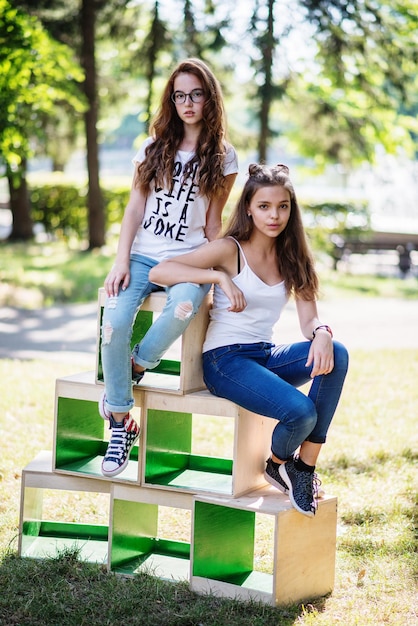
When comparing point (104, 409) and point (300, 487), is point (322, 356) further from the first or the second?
point (104, 409)

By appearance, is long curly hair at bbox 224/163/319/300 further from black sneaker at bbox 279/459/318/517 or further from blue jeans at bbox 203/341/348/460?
black sneaker at bbox 279/459/318/517

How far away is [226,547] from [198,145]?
5.89 feet

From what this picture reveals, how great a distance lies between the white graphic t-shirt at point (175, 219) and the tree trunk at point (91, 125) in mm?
11053

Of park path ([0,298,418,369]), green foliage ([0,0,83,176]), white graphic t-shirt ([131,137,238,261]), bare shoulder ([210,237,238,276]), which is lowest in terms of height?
park path ([0,298,418,369])

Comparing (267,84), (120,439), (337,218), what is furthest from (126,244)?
(337,218)

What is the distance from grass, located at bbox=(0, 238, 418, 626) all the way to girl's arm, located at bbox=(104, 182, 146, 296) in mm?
1204

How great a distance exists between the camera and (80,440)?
13.2 ft

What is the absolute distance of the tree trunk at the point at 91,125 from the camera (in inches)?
576

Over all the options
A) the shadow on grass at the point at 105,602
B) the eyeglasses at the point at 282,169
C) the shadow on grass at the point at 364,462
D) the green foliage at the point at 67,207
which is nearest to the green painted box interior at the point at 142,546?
the shadow on grass at the point at 105,602

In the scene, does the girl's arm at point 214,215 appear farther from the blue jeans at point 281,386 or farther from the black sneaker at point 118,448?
the black sneaker at point 118,448

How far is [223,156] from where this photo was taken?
154 inches

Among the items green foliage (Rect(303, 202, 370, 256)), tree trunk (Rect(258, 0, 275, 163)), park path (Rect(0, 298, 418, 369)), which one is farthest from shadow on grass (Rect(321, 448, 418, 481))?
green foliage (Rect(303, 202, 370, 256))

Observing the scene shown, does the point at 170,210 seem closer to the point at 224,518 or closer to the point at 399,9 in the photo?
the point at 224,518

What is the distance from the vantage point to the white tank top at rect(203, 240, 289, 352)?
3672 mm
